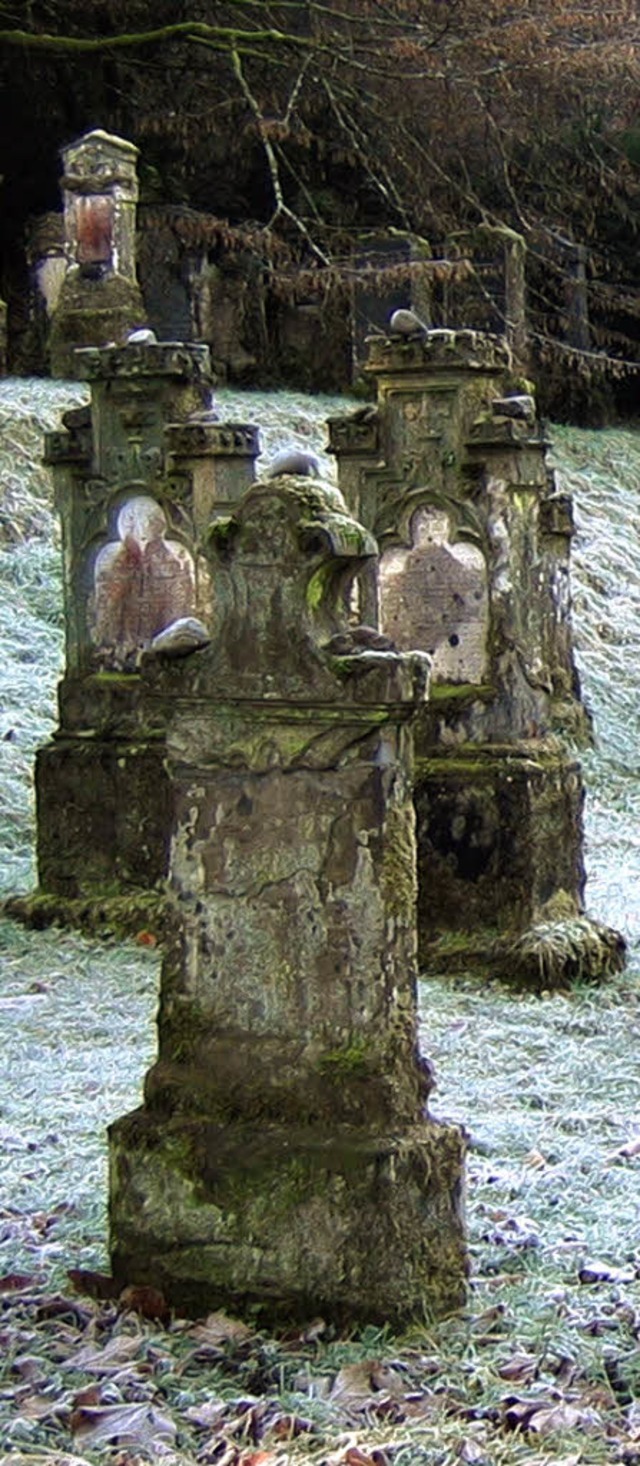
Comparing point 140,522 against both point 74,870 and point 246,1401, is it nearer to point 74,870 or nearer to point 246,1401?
point 74,870

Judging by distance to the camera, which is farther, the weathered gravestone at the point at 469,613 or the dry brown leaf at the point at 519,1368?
the weathered gravestone at the point at 469,613

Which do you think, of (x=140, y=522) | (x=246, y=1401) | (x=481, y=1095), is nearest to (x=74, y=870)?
(x=140, y=522)

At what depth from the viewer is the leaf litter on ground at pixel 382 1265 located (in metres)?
4.09

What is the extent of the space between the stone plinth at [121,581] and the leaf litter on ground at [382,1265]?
1.69 feet

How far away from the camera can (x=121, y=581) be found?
9758 mm

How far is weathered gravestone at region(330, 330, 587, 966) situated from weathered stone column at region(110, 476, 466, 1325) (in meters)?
3.79

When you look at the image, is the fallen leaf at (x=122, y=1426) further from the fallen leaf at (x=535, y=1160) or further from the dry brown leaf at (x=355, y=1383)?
the fallen leaf at (x=535, y=1160)

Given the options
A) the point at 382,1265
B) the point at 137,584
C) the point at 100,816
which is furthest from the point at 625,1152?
the point at 137,584

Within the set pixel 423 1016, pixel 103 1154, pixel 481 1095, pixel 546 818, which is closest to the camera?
pixel 103 1154

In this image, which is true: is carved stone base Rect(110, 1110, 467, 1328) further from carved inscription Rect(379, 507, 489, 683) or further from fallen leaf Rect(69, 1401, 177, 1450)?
carved inscription Rect(379, 507, 489, 683)

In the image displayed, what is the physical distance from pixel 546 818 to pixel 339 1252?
422cm

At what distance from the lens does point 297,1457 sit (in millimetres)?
3988

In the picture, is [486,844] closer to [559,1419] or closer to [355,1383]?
[355,1383]

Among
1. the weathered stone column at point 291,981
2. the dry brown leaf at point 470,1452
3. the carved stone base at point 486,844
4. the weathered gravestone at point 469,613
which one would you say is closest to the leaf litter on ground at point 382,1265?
the dry brown leaf at point 470,1452
